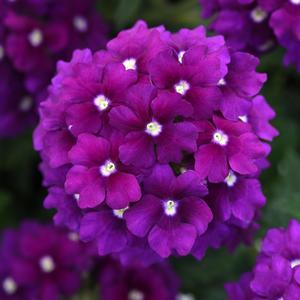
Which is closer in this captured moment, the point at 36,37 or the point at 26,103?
the point at 36,37

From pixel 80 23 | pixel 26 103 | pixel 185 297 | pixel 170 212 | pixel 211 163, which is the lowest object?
pixel 185 297

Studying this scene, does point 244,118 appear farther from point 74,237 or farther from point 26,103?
point 26,103

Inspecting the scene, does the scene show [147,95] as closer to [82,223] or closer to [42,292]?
[82,223]

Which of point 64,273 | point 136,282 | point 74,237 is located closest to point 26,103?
point 74,237

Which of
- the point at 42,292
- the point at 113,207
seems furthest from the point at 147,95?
the point at 42,292

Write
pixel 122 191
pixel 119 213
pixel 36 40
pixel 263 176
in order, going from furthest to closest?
1. pixel 263 176
2. pixel 36 40
3. pixel 119 213
4. pixel 122 191

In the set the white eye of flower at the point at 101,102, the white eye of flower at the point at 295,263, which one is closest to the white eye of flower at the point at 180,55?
the white eye of flower at the point at 101,102

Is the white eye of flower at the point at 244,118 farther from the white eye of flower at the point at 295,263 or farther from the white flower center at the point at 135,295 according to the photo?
the white flower center at the point at 135,295

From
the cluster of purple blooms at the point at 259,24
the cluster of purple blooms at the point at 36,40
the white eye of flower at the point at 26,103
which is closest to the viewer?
the cluster of purple blooms at the point at 259,24
